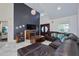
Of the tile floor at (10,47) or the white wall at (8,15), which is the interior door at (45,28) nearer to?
the tile floor at (10,47)

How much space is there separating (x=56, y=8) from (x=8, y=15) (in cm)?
87

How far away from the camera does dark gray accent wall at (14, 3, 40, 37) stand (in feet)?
9.35

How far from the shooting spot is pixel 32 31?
293 centimetres

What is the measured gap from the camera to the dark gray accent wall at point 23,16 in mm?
2848

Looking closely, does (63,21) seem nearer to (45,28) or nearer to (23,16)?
(45,28)

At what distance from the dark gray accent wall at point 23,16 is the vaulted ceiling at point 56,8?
0.10m

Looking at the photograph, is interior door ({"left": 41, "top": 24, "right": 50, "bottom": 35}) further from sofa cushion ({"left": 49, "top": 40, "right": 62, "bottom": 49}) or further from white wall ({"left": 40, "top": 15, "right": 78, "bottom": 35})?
sofa cushion ({"left": 49, "top": 40, "right": 62, "bottom": 49})

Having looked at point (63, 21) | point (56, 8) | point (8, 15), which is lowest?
point (63, 21)

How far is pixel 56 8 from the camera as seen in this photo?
2852 mm

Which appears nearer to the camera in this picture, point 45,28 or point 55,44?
point 55,44

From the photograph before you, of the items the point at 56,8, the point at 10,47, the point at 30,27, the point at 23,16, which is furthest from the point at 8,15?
the point at 56,8

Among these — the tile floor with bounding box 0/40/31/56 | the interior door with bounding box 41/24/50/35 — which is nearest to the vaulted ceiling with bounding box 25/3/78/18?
the interior door with bounding box 41/24/50/35

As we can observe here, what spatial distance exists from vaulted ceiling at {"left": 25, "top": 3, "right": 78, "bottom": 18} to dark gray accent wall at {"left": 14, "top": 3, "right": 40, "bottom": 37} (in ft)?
0.34

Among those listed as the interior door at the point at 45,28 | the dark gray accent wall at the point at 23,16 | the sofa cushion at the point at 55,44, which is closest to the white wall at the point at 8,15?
the dark gray accent wall at the point at 23,16
